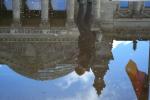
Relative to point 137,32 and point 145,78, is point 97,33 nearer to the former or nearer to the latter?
point 137,32

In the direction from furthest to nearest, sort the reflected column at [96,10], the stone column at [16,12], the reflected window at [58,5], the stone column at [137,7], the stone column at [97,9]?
the reflected window at [58,5] → the stone column at [137,7] → the stone column at [97,9] → the reflected column at [96,10] → the stone column at [16,12]

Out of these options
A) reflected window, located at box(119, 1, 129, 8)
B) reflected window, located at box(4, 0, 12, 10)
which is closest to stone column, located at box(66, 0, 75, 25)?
reflected window, located at box(119, 1, 129, 8)

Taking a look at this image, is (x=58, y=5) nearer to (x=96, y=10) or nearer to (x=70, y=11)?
(x=96, y=10)

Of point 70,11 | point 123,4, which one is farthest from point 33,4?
point 70,11

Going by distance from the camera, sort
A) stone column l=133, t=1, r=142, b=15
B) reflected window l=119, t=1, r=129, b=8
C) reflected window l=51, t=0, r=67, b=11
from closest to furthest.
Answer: stone column l=133, t=1, r=142, b=15 → reflected window l=119, t=1, r=129, b=8 → reflected window l=51, t=0, r=67, b=11

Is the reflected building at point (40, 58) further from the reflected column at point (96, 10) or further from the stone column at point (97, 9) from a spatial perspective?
the stone column at point (97, 9)

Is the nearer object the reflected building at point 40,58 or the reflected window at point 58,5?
the reflected building at point 40,58

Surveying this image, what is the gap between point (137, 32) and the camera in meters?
42.5

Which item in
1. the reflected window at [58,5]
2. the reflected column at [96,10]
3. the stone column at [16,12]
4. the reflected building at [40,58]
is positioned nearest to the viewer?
the reflected building at [40,58]

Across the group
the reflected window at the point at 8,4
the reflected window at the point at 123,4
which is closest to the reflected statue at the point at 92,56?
the reflected window at the point at 123,4

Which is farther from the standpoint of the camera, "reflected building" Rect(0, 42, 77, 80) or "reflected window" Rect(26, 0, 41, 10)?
"reflected window" Rect(26, 0, 41, 10)

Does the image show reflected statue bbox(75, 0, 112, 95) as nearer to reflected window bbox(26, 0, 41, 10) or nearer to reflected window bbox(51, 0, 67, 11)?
reflected window bbox(51, 0, 67, 11)

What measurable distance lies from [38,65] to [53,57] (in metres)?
1.85

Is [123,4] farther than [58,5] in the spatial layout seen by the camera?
No
